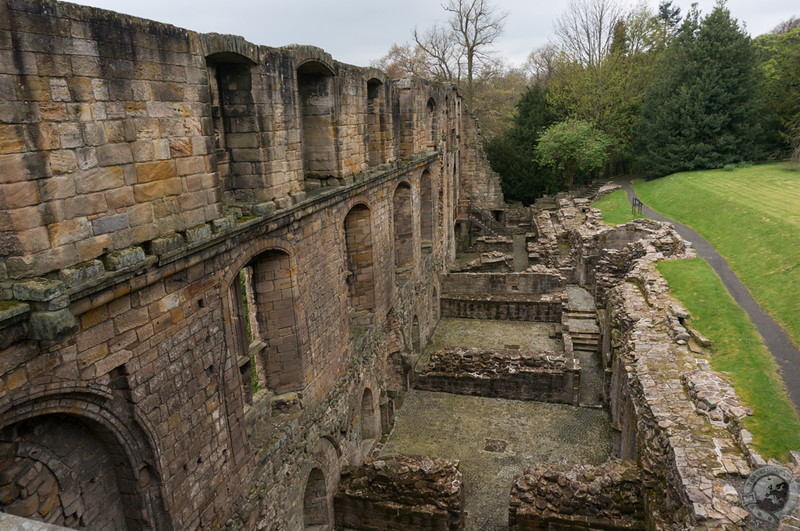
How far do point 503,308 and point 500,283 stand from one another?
161cm

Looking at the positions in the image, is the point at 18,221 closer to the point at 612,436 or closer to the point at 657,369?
the point at 657,369

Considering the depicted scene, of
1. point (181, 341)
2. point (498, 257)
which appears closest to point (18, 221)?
point (181, 341)

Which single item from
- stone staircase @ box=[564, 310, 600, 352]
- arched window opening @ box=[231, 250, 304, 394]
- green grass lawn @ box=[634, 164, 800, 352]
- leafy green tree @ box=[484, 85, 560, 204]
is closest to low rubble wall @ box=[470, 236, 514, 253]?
green grass lawn @ box=[634, 164, 800, 352]

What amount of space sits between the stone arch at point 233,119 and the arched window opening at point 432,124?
10929 mm

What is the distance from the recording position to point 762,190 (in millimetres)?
21297

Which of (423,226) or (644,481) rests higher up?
(423,226)

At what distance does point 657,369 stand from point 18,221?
9.92m

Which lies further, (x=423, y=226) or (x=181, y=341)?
(x=423, y=226)

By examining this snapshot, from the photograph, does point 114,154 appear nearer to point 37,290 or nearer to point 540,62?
point 37,290

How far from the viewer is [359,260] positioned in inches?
441

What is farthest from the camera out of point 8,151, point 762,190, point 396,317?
point 762,190

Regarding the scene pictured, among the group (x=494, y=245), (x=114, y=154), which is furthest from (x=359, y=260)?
(x=494, y=245)

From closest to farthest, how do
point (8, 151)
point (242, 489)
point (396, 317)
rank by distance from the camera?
point (8, 151) → point (242, 489) → point (396, 317)

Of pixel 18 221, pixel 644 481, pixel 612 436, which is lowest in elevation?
pixel 612 436
